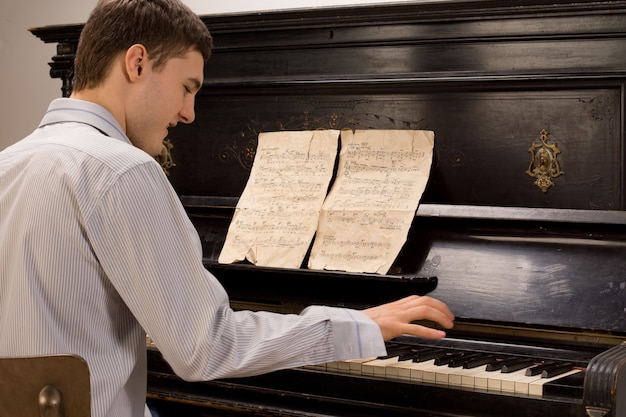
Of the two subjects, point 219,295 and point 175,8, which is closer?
point 219,295

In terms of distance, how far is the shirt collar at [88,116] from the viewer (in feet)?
5.16

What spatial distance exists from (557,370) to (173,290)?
3.04 ft

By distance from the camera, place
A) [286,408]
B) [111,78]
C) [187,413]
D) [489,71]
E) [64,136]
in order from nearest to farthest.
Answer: [64,136]
[111,78]
[286,408]
[489,71]
[187,413]

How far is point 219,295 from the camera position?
1486 mm

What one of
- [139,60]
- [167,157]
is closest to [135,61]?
[139,60]

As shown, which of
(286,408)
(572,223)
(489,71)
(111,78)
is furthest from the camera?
(489,71)

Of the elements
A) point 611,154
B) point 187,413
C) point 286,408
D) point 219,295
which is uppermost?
point 611,154

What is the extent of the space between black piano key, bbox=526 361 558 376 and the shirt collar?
975 mm

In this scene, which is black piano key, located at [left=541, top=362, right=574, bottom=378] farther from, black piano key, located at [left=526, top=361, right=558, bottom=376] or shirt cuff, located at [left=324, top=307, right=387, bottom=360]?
shirt cuff, located at [left=324, top=307, right=387, bottom=360]

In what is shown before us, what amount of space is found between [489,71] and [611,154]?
→ 0.40 m

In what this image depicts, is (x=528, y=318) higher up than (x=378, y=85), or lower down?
lower down

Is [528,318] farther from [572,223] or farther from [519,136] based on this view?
[519,136]

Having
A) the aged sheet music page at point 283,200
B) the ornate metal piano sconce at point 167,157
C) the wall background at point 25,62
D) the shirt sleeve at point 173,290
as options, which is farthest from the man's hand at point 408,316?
the wall background at point 25,62

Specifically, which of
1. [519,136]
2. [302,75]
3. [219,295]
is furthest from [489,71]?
[219,295]
